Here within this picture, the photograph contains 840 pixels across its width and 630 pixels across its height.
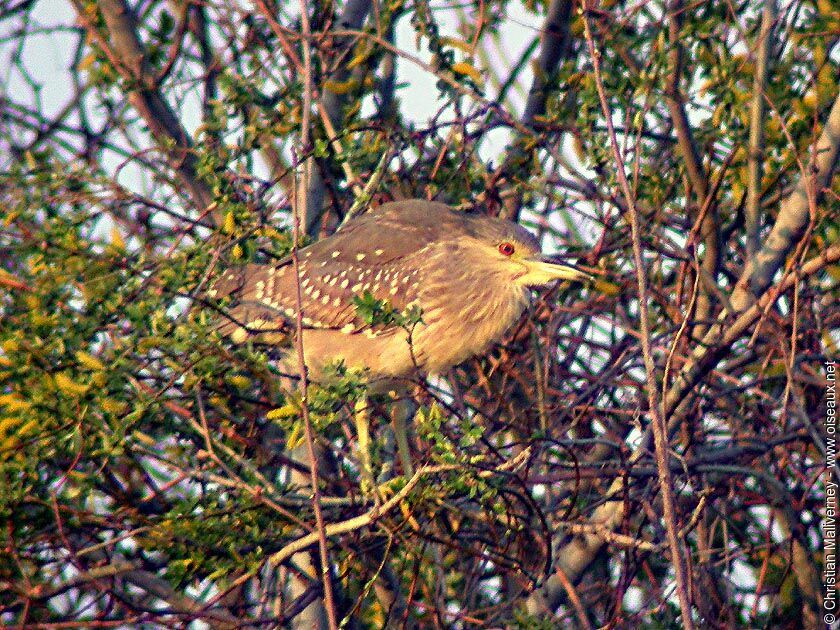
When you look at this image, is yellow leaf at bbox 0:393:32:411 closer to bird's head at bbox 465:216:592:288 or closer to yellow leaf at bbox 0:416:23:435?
yellow leaf at bbox 0:416:23:435

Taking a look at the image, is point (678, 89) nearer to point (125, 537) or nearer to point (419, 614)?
point (419, 614)

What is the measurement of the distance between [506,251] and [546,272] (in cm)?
24

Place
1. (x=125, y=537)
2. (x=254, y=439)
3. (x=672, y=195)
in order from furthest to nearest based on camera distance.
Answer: (x=672, y=195), (x=254, y=439), (x=125, y=537)

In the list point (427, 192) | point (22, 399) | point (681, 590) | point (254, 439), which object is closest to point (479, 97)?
point (427, 192)

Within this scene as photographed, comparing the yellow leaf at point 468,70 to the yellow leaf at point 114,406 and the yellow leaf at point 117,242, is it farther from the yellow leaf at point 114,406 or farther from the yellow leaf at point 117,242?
the yellow leaf at point 114,406

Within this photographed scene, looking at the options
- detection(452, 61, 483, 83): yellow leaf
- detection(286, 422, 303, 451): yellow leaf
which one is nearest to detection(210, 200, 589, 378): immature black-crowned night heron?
detection(452, 61, 483, 83): yellow leaf

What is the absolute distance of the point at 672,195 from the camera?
4977 mm

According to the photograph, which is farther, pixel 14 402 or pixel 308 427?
pixel 14 402

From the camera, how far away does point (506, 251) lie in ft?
16.2

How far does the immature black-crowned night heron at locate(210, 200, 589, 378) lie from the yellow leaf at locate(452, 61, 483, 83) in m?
0.54

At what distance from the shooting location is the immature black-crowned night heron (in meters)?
4.77

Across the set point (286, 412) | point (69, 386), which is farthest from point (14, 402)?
point (286, 412)

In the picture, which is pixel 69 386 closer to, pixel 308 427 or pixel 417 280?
pixel 308 427

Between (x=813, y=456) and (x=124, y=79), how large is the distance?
3302mm
